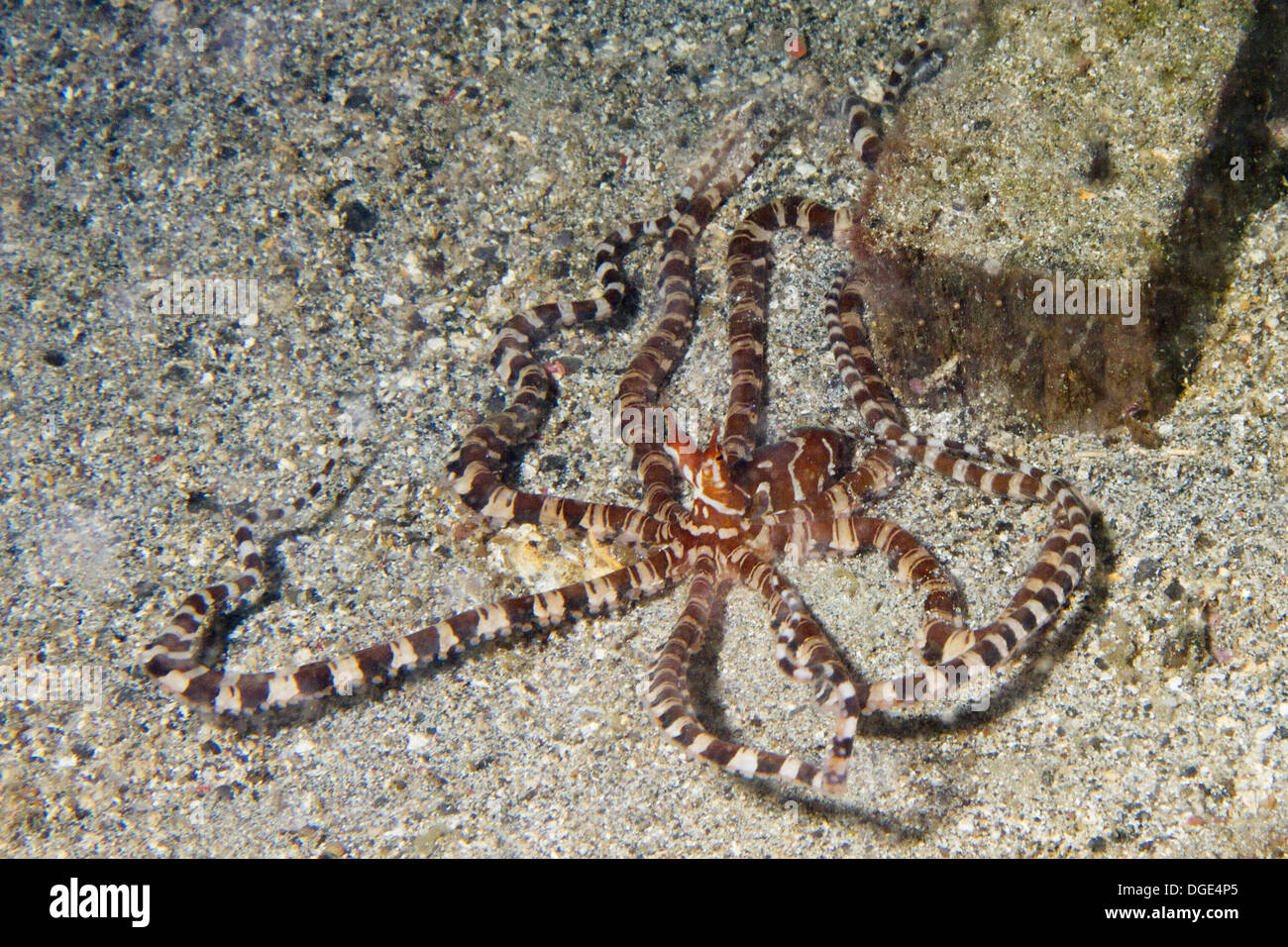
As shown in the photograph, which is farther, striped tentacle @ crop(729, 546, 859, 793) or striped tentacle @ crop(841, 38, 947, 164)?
striped tentacle @ crop(841, 38, 947, 164)

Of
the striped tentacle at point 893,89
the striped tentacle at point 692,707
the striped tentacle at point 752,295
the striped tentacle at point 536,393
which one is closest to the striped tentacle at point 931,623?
the striped tentacle at point 692,707

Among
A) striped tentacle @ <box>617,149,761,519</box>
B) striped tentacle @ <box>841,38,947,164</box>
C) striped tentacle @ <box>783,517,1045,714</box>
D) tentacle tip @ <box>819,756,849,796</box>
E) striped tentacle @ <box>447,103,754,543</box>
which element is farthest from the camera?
striped tentacle @ <box>841,38,947,164</box>

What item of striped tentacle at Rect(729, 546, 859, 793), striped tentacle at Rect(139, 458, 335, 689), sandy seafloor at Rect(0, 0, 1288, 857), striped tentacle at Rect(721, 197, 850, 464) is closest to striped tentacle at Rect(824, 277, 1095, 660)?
sandy seafloor at Rect(0, 0, 1288, 857)

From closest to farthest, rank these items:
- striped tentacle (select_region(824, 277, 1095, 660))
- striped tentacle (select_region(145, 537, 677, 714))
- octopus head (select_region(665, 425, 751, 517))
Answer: striped tentacle (select_region(824, 277, 1095, 660)) → striped tentacle (select_region(145, 537, 677, 714)) → octopus head (select_region(665, 425, 751, 517))

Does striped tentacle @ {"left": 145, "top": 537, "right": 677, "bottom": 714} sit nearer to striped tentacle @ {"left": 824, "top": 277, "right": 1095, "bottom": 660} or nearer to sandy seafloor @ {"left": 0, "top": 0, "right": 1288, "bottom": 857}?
sandy seafloor @ {"left": 0, "top": 0, "right": 1288, "bottom": 857}

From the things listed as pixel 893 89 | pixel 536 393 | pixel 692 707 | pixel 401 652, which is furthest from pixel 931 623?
pixel 893 89
